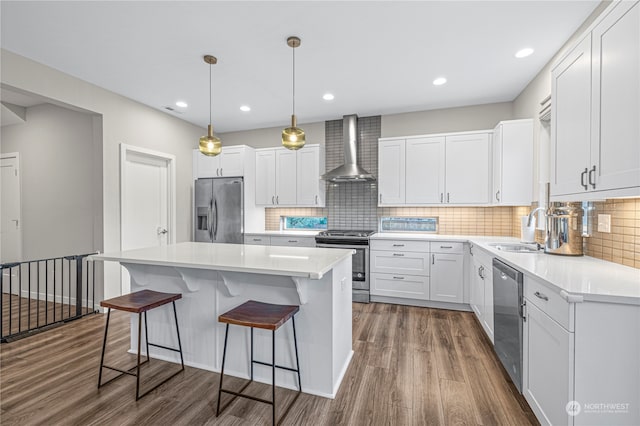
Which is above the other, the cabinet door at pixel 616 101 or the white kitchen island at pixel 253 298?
the cabinet door at pixel 616 101

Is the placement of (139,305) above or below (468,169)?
below

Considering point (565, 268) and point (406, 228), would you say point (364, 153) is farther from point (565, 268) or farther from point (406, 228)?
point (565, 268)

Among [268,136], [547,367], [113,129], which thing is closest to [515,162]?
[547,367]

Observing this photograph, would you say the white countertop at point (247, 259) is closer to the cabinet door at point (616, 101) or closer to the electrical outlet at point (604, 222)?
the cabinet door at point (616, 101)

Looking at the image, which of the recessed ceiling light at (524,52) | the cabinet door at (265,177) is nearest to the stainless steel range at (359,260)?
the cabinet door at (265,177)

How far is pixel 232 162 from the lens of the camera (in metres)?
4.71

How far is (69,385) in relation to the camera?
6.82 ft

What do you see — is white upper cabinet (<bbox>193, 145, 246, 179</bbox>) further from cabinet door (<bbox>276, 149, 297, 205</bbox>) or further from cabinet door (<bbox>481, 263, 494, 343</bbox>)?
cabinet door (<bbox>481, 263, 494, 343</bbox>)

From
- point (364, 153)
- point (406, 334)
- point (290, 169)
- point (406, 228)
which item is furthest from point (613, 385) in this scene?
point (290, 169)

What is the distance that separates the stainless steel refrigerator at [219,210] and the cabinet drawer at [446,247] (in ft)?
9.29

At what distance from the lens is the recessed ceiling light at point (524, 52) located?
2.66 metres

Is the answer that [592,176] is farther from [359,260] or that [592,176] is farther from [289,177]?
[289,177]

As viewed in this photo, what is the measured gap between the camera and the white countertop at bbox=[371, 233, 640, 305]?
128 cm

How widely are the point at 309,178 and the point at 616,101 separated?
140 inches
